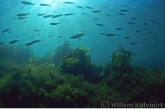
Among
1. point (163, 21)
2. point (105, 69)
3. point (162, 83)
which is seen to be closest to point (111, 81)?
point (105, 69)

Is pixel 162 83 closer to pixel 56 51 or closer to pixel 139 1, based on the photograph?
pixel 56 51

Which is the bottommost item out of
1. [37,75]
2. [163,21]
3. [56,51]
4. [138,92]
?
[163,21]

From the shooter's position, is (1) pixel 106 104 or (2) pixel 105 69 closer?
(1) pixel 106 104

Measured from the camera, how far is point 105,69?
508 inches

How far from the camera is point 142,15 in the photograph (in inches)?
1924

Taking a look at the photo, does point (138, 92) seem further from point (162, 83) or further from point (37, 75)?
point (37, 75)

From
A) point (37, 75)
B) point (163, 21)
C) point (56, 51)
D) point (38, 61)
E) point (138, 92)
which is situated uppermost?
point (37, 75)

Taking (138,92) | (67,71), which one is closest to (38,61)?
(67,71)

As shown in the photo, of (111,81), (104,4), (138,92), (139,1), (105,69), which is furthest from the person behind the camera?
(104,4)

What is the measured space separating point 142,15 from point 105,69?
41988mm

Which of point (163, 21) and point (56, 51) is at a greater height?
point (56, 51)

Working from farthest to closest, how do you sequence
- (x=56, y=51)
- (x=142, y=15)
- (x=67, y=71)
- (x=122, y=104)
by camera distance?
1. (x=142, y=15)
2. (x=56, y=51)
3. (x=67, y=71)
4. (x=122, y=104)

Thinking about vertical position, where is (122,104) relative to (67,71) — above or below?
above

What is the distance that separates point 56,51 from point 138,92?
12.0m
